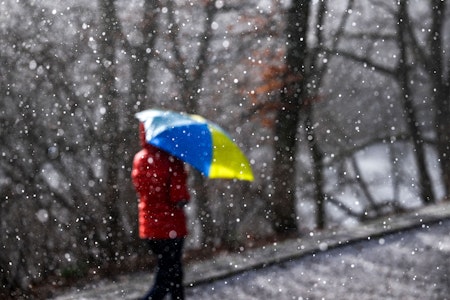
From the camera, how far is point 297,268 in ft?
26.5

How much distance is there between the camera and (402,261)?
25.5 ft

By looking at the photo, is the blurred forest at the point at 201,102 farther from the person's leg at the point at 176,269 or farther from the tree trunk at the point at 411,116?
the person's leg at the point at 176,269

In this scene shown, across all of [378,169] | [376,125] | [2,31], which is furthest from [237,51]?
[378,169]

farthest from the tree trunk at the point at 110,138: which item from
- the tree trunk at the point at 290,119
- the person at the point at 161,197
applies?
the person at the point at 161,197

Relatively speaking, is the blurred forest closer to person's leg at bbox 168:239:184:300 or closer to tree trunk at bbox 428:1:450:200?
tree trunk at bbox 428:1:450:200

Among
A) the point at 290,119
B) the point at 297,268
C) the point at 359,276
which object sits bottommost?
the point at 297,268

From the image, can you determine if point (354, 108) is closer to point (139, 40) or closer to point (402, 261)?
point (139, 40)

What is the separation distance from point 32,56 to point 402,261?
21.0 feet

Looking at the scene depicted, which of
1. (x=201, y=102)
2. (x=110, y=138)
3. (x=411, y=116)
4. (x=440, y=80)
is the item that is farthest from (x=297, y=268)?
(x=440, y=80)

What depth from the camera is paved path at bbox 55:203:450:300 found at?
714 centimetres

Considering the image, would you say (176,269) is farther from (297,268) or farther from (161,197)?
(297,268)

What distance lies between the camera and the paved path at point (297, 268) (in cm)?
714

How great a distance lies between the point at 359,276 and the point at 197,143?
8.57 feet

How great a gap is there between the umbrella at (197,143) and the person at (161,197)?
15 cm
